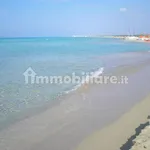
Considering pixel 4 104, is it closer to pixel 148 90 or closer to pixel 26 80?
pixel 26 80

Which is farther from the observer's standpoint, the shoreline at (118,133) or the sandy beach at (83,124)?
the sandy beach at (83,124)

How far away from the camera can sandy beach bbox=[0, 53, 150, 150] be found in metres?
6.45

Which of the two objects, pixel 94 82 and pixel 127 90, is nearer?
pixel 127 90

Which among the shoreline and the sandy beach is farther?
the sandy beach

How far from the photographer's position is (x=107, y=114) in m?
8.66

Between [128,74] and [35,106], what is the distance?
8930 mm

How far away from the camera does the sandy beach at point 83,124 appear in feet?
21.2

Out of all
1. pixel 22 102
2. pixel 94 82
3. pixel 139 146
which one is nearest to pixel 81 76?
pixel 94 82

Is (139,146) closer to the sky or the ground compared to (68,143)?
closer to the sky

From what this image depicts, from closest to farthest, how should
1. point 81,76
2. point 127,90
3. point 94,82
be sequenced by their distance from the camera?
point 127,90 → point 94,82 → point 81,76

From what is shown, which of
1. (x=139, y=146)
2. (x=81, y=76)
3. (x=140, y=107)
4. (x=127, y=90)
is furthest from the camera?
(x=81, y=76)

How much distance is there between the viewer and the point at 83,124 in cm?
778

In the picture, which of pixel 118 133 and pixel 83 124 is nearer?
pixel 118 133

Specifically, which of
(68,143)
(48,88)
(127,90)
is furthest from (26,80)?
(68,143)
